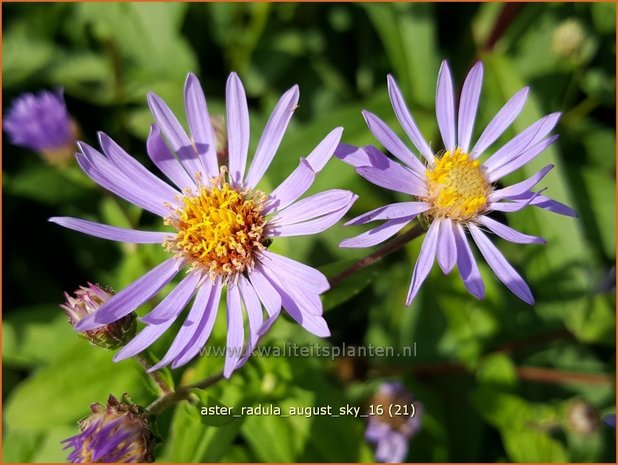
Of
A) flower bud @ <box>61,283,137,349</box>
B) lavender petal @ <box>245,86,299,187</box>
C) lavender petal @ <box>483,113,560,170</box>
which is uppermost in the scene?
lavender petal @ <box>483,113,560,170</box>

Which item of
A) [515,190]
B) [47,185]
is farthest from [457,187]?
[47,185]

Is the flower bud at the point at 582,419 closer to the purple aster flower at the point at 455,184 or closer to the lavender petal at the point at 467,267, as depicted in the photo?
the purple aster flower at the point at 455,184

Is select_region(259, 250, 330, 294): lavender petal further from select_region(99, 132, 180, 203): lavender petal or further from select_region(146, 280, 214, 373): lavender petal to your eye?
select_region(99, 132, 180, 203): lavender petal

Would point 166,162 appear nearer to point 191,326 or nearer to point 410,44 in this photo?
point 191,326

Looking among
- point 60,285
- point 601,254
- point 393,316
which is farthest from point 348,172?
point 60,285

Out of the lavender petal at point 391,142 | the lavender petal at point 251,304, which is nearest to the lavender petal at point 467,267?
the lavender petal at point 391,142

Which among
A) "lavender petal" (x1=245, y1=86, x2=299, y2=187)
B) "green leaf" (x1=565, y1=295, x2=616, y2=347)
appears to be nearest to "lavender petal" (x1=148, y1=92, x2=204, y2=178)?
"lavender petal" (x1=245, y1=86, x2=299, y2=187)
